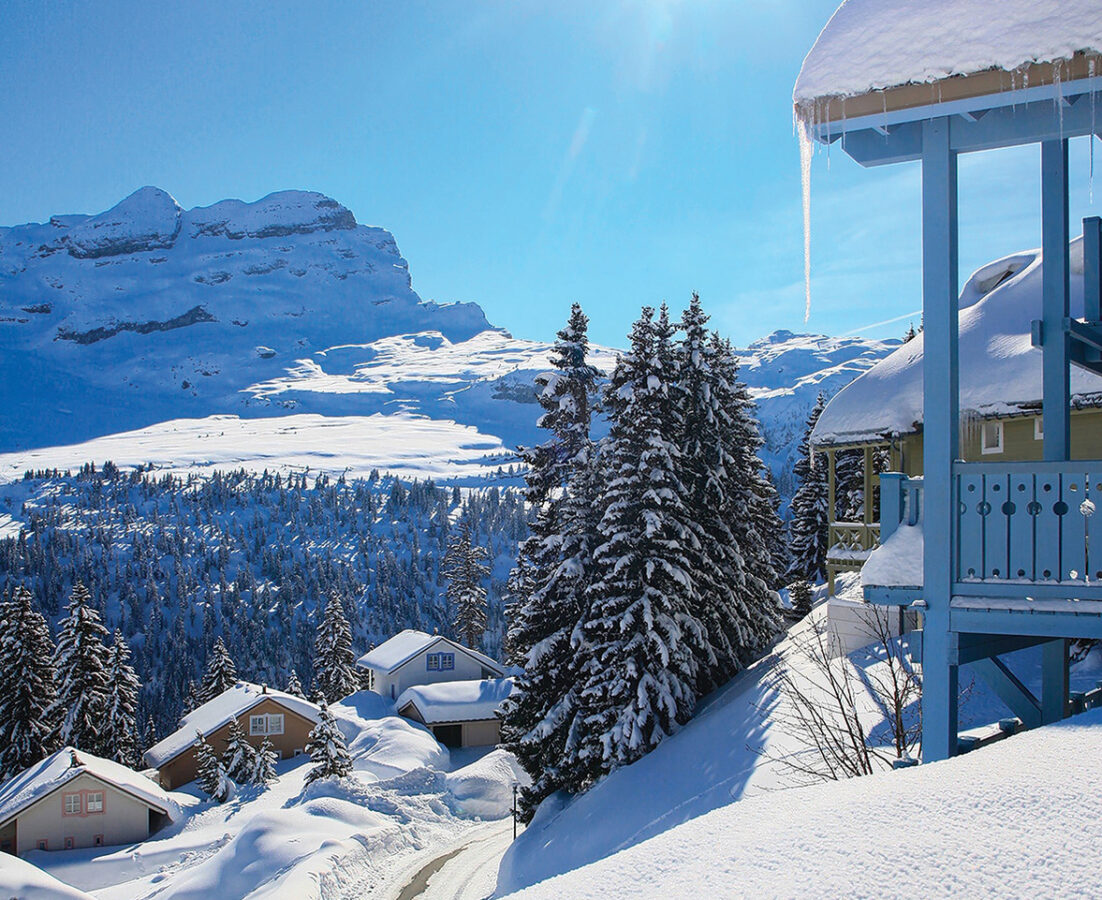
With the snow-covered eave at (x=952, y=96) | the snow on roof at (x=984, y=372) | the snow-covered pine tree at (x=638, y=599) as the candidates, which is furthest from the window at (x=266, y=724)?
the snow-covered eave at (x=952, y=96)

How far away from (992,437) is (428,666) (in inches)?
1884

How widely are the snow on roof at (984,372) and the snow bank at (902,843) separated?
1151 cm

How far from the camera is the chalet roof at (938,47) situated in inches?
228

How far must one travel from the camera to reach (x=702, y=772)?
16.2m

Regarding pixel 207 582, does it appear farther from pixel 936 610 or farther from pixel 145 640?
pixel 936 610

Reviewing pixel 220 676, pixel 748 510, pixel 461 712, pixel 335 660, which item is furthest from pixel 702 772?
pixel 220 676

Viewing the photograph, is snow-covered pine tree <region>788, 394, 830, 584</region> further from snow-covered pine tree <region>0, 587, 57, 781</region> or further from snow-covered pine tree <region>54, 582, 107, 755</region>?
snow-covered pine tree <region>0, 587, 57, 781</region>

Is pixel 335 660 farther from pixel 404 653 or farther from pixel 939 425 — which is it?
pixel 939 425

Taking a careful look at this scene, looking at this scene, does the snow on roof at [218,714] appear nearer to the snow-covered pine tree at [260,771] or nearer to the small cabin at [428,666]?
Result: the snow-covered pine tree at [260,771]

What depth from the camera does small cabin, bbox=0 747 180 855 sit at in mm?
35906

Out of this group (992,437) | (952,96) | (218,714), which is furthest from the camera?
(218,714)

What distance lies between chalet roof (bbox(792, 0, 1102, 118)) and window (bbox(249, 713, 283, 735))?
4991 cm

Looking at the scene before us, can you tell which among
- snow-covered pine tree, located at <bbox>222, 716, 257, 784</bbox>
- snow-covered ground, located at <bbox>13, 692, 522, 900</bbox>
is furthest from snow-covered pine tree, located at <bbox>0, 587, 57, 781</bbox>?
snow-covered pine tree, located at <bbox>222, 716, 257, 784</bbox>

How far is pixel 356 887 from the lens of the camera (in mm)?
23344
